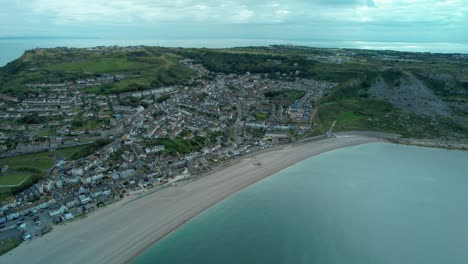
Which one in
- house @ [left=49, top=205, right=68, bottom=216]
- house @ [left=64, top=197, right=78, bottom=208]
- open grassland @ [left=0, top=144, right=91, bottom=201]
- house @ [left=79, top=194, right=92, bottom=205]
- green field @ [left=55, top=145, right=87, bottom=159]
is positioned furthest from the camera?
green field @ [left=55, top=145, right=87, bottom=159]

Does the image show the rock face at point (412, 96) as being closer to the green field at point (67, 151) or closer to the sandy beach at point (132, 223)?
the sandy beach at point (132, 223)

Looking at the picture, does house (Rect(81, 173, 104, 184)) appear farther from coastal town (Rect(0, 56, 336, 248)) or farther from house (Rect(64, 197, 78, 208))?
house (Rect(64, 197, 78, 208))

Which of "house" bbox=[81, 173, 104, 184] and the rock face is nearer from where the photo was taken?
"house" bbox=[81, 173, 104, 184]

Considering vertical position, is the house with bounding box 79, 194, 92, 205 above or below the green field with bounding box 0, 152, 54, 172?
below

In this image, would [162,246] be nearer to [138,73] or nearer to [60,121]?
[60,121]

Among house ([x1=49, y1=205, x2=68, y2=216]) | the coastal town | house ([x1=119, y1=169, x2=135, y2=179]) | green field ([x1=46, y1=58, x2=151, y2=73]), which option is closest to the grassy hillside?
green field ([x1=46, y1=58, x2=151, y2=73])

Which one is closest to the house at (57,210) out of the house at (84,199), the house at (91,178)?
the house at (84,199)

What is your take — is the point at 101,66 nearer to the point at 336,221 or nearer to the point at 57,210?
the point at 57,210
